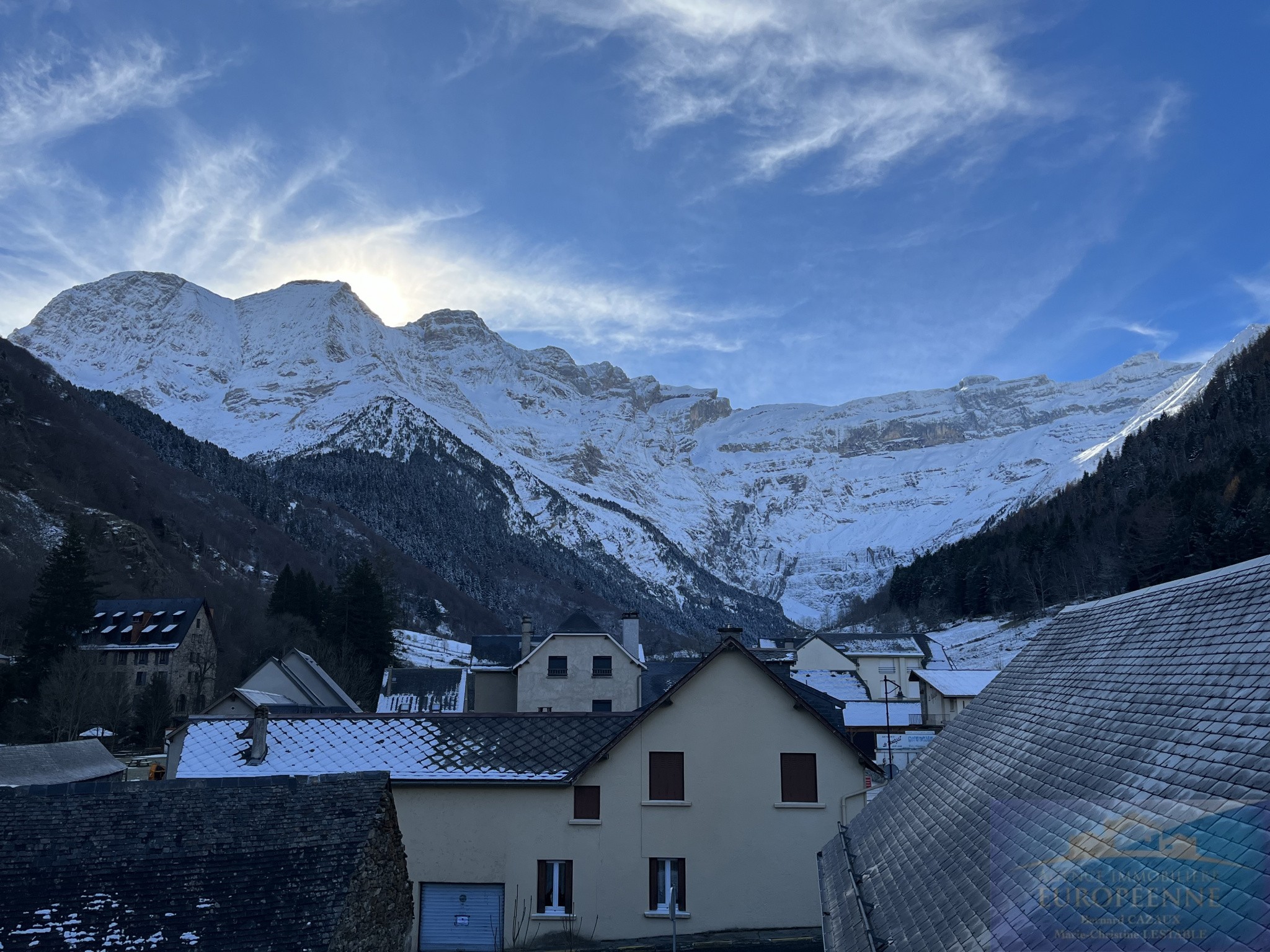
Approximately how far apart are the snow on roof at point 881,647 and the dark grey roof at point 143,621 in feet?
189

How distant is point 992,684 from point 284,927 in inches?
452

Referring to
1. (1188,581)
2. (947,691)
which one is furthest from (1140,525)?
(1188,581)

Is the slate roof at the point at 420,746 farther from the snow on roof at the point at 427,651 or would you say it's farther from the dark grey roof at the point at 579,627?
the snow on roof at the point at 427,651

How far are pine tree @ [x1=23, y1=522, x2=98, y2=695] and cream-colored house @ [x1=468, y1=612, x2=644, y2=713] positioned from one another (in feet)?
100

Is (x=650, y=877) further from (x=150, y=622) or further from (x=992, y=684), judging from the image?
(x=150, y=622)

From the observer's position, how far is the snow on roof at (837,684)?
202ft

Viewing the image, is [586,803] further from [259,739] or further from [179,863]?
[179,863]

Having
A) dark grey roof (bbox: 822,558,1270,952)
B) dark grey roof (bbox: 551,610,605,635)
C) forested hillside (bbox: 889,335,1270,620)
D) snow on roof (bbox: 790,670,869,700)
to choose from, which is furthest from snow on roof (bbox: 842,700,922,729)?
dark grey roof (bbox: 822,558,1270,952)

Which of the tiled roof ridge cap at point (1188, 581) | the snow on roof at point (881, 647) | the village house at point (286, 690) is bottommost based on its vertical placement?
the village house at point (286, 690)

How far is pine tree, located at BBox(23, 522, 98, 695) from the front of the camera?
5653cm

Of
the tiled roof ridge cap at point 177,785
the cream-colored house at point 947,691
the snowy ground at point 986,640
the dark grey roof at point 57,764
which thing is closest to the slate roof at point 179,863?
the tiled roof ridge cap at point 177,785

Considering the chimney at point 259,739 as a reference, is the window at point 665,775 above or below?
below

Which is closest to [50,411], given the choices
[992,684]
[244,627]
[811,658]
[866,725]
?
[244,627]

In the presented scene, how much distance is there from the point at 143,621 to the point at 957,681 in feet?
198
